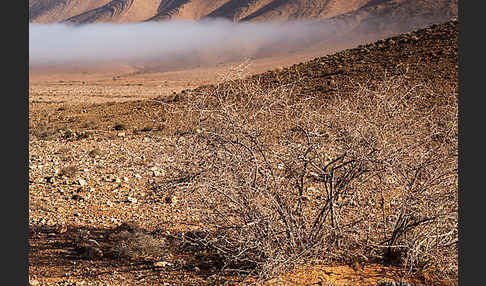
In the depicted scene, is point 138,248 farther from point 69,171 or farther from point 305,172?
point 69,171

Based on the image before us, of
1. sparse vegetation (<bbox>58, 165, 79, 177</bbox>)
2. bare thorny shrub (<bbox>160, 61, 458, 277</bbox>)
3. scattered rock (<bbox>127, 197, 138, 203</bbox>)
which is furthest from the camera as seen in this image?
sparse vegetation (<bbox>58, 165, 79, 177</bbox>)

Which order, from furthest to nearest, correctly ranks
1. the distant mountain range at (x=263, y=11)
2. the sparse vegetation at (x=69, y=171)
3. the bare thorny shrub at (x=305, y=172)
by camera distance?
the distant mountain range at (x=263, y=11)
the sparse vegetation at (x=69, y=171)
the bare thorny shrub at (x=305, y=172)

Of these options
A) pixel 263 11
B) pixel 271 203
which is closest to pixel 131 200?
pixel 271 203

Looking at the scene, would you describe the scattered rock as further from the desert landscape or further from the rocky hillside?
the rocky hillside

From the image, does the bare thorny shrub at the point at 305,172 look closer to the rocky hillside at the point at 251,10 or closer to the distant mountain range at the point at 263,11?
the distant mountain range at the point at 263,11

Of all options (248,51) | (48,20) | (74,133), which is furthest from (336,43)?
(48,20)

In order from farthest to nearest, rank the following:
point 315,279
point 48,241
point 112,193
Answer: point 112,193, point 48,241, point 315,279

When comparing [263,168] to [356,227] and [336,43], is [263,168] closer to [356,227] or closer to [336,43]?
[356,227]

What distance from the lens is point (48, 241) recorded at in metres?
5.95

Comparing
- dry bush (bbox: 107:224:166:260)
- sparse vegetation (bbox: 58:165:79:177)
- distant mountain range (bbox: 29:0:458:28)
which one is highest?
distant mountain range (bbox: 29:0:458:28)

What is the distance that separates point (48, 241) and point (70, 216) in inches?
42.6

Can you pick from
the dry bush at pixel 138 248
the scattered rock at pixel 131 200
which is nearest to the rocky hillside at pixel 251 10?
the scattered rock at pixel 131 200

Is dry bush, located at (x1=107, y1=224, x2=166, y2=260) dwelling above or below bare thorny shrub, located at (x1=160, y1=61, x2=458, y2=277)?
below

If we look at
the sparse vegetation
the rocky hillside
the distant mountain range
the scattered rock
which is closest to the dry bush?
the scattered rock
